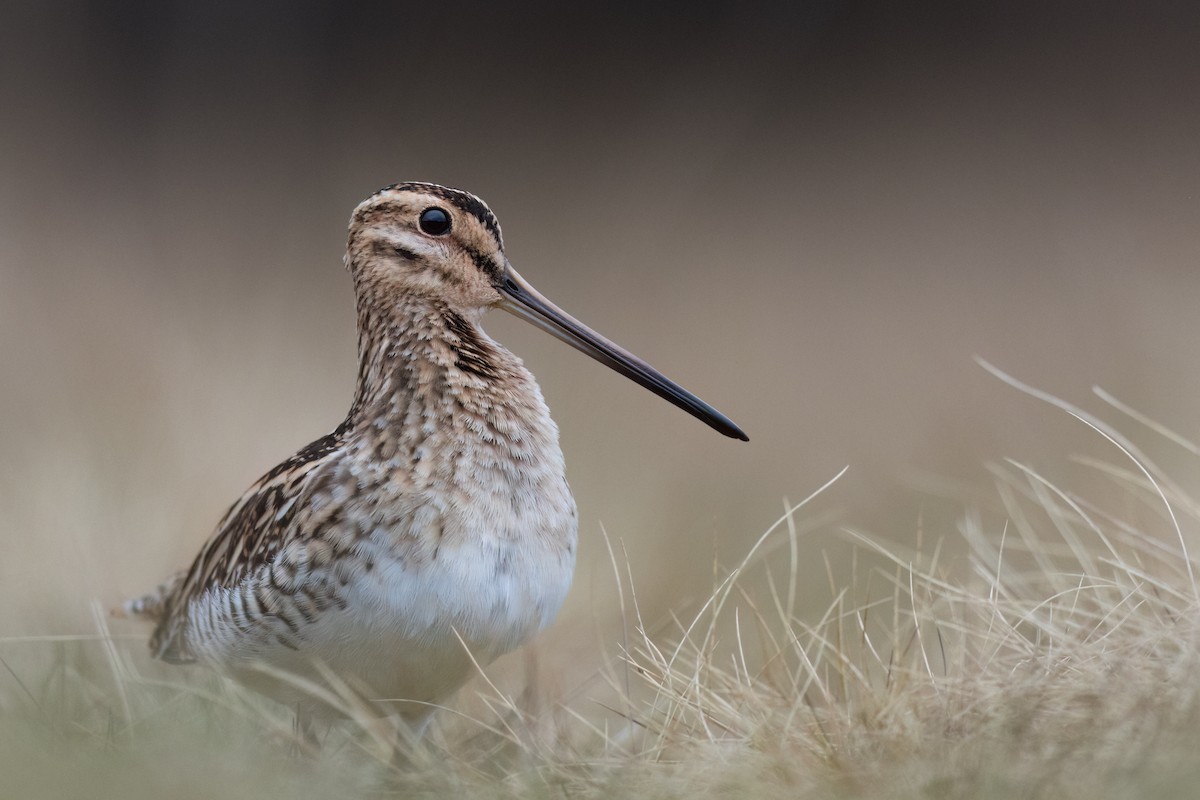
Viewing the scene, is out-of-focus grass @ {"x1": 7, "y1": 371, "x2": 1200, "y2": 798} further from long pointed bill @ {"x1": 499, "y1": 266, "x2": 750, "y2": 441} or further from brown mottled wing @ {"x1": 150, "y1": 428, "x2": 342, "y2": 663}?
long pointed bill @ {"x1": 499, "y1": 266, "x2": 750, "y2": 441}

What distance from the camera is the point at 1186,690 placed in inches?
88.9

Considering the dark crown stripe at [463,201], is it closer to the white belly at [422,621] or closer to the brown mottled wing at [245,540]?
the brown mottled wing at [245,540]

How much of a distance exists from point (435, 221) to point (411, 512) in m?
0.73

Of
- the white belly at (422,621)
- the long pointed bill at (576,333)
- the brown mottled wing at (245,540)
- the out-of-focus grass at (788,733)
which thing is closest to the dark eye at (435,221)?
the long pointed bill at (576,333)

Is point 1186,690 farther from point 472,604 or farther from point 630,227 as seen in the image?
point 630,227

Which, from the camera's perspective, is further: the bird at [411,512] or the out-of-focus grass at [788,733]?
the bird at [411,512]

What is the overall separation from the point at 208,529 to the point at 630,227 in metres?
3.15

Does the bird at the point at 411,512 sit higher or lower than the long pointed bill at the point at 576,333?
lower

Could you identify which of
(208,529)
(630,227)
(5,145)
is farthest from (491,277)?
(5,145)

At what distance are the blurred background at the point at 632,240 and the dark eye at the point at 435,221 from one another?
138 cm

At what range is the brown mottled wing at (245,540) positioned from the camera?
3014mm

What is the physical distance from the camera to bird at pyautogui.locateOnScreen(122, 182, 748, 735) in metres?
2.79

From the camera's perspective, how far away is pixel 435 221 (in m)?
3.20

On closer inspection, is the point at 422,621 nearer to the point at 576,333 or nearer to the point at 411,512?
the point at 411,512
